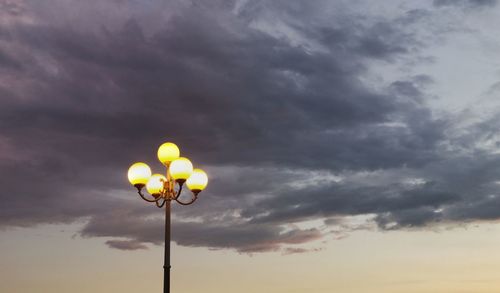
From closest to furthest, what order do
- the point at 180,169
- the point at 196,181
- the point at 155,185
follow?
1. the point at 180,169
2. the point at 155,185
3. the point at 196,181

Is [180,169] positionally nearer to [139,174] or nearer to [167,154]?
[167,154]

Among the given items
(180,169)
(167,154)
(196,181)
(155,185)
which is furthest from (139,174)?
(196,181)

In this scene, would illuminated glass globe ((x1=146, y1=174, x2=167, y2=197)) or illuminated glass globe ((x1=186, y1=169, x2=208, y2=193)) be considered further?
illuminated glass globe ((x1=186, y1=169, x2=208, y2=193))

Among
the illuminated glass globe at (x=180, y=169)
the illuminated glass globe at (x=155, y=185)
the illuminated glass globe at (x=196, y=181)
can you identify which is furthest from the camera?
the illuminated glass globe at (x=196, y=181)

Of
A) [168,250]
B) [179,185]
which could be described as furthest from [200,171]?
[168,250]

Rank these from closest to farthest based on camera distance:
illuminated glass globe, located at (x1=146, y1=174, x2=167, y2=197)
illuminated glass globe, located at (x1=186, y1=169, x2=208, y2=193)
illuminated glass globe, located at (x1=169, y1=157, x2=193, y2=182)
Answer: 1. illuminated glass globe, located at (x1=169, y1=157, x2=193, y2=182)
2. illuminated glass globe, located at (x1=146, y1=174, x2=167, y2=197)
3. illuminated glass globe, located at (x1=186, y1=169, x2=208, y2=193)

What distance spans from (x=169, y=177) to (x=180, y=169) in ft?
1.34

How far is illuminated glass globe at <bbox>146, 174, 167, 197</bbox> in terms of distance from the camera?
53.7 feet

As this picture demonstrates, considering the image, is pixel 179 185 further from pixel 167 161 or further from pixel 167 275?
pixel 167 275

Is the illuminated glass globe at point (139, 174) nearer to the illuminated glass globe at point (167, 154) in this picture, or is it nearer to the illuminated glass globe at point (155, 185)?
the illuminated glass globe at point (155, 185)

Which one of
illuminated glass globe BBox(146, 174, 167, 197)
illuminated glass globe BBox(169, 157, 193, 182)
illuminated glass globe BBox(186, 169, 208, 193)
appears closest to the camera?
illuminated glass globe BBox(169, 157, 193, 182)

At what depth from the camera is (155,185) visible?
1636cm

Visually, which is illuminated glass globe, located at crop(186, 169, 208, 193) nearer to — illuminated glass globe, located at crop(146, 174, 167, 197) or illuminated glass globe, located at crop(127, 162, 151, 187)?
illuminated glass globe, located at crop(146, 174, 167, 197)

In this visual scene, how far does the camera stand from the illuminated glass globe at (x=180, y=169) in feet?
52.9
